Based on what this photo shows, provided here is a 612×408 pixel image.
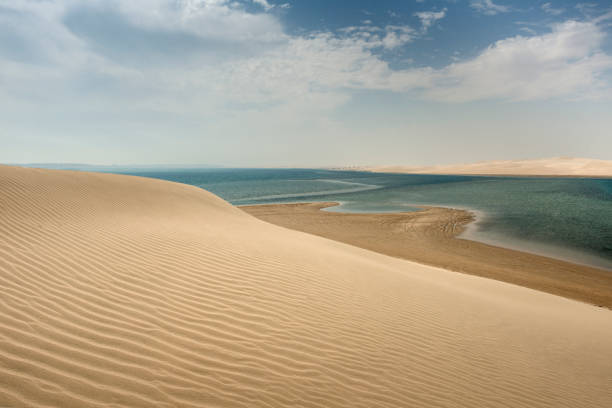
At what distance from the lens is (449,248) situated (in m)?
13.8

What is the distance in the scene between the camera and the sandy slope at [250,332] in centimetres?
A: 253

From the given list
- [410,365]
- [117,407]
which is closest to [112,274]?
[117,407]

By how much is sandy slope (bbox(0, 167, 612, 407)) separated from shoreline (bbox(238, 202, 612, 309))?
3.10m

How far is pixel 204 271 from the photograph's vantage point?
194 inches

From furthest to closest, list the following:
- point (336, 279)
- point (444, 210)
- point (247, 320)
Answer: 1. point (444, 210)
2. point (336, 279)
3. point (247, 320)

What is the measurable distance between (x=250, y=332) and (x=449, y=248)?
12.8 m

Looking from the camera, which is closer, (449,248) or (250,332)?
(250,332)

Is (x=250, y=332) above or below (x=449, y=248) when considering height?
above

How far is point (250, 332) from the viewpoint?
3377 millimetres

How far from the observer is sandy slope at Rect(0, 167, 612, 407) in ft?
8.29

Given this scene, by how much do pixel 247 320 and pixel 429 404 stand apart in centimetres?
215

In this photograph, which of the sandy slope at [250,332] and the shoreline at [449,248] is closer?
the sandy slope at [250,332]

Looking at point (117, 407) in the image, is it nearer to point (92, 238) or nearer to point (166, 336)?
point (166, 336)

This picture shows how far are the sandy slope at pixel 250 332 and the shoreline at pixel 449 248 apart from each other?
310cm
